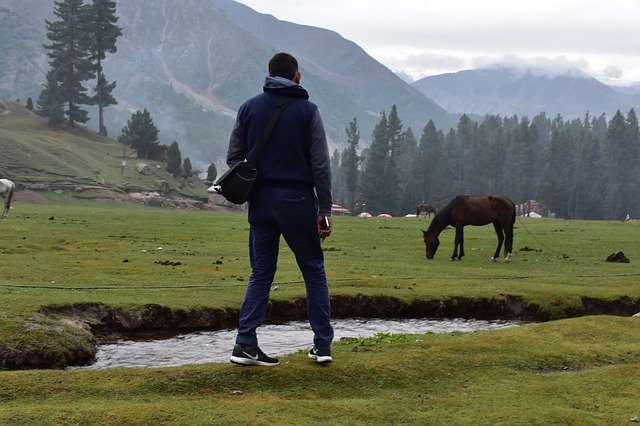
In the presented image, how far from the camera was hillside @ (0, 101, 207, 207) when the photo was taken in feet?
270

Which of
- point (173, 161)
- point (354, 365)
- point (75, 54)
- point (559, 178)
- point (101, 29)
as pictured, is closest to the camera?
point (354, 365)

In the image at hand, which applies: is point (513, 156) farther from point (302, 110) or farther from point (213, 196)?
point (302, 110)

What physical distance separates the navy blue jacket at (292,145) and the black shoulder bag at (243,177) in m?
0.07

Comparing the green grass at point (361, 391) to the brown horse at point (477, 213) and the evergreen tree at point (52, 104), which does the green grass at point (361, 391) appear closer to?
the brown horse at point (477, 213)

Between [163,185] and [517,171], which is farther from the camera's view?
[517,171]

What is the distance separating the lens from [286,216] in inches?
363

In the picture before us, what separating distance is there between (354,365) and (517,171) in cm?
15422

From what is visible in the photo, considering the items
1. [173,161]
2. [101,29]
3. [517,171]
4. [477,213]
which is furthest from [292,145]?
[517,171]

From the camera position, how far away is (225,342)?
14.5 meters

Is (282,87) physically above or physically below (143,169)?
above

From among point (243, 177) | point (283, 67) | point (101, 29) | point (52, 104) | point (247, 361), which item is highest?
point (101, 29)

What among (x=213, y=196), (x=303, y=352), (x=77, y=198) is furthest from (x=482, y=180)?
(x=303, y=352)

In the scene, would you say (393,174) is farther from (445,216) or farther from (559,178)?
(445,216)

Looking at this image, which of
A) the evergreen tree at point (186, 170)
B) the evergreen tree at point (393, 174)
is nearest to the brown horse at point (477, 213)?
the evergreen tree at point (186, 170)
